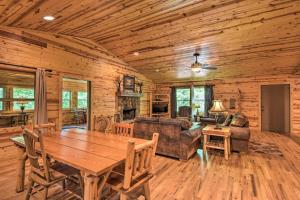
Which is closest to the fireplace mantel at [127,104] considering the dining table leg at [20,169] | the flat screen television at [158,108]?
the flat screen television at [158,108]

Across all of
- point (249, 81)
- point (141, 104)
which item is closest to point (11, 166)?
point (141, 104)

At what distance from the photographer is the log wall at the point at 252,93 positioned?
668 centimetres

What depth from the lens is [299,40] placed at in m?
4.34

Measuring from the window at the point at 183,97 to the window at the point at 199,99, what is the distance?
331mm

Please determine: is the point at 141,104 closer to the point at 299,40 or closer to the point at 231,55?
the point at 231,55

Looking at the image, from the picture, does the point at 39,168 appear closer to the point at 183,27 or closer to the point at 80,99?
the point at 183,27

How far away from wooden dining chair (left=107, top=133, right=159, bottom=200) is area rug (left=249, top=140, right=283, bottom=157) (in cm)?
378

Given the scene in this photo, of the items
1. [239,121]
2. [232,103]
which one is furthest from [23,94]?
[232,103]

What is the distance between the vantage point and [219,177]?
290 centimetres

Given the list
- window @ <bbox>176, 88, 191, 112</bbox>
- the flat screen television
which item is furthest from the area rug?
the flat screen television

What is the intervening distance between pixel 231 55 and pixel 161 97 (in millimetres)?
4798

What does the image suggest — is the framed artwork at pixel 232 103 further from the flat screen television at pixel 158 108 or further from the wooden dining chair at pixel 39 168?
the wooden dining chair at pixel 39 168

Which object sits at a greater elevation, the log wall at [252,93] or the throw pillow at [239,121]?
the log wall at [252,93]

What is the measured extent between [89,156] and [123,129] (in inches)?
42.9
